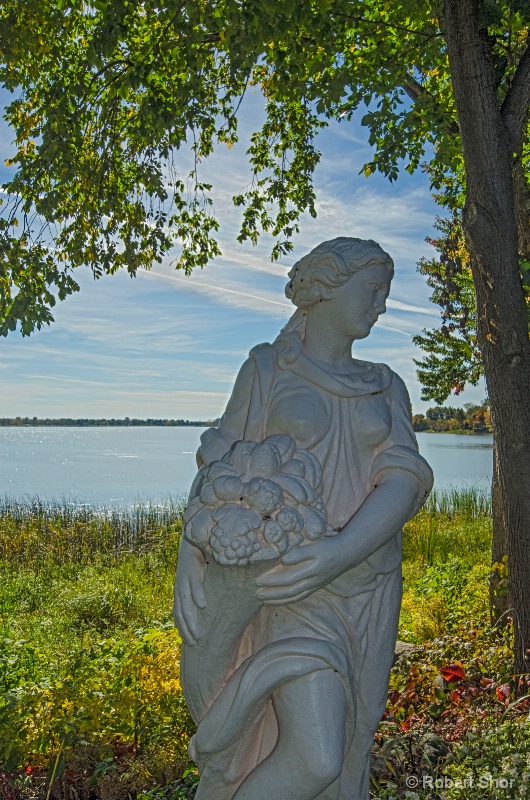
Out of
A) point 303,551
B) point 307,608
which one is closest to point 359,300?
point 303,551

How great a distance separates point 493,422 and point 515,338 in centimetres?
50

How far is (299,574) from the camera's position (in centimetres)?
176

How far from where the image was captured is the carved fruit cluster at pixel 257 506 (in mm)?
1716

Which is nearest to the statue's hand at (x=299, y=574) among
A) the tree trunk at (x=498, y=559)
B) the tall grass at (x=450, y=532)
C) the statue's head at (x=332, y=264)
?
the statue's head at (x=332, y=264)

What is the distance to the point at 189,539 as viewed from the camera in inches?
71.2

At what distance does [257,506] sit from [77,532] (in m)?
8.75

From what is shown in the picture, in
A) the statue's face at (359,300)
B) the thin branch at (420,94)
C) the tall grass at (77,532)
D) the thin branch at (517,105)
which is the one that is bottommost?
the tall grass at (77,532)

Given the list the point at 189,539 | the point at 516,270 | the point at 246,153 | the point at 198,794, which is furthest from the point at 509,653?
the point at 246,153

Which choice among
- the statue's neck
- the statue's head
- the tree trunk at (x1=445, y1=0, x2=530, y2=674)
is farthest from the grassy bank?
the statue's head

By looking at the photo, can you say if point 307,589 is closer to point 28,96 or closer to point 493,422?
point 493,422

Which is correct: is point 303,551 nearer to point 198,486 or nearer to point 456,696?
point 198,486

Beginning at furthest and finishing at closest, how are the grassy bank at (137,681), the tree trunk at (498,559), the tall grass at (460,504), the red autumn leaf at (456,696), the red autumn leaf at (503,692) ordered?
the tall grass at (460,504)
the tree trunk at (498,559)
the red autumn leaf at (456,696)
the red autumn leaf at (503,692)
the grassy bank at (137,681)

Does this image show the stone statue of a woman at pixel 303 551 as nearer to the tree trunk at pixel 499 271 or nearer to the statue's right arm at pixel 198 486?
the statue's right arm at pixel 198 486

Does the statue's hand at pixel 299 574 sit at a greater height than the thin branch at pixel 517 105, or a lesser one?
lesser
